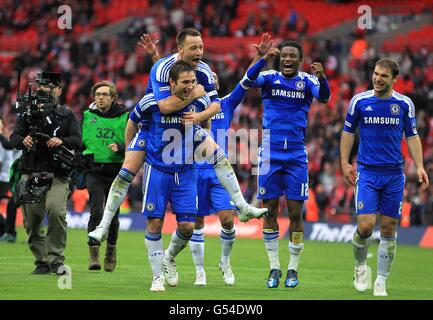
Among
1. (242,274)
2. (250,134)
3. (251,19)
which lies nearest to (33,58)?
(251,19)

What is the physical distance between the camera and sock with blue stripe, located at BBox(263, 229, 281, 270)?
1441 cm

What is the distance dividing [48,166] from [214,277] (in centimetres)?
295

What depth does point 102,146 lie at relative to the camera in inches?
642

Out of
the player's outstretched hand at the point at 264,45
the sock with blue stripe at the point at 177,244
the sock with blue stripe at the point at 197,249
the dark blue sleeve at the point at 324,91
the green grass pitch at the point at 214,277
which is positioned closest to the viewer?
the green grass pitch at the point at 214,277

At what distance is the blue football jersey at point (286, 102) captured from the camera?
567 inches

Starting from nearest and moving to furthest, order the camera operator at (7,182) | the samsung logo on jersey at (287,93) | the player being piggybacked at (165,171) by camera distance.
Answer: the player being piggybacked at (165,171)
the samsung logo on jersey at (287,93)
the camera operator at (7,182)

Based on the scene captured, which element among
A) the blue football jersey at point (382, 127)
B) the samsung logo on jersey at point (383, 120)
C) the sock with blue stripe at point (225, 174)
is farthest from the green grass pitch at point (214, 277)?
the samsung logo on jersey at point (383, 120)

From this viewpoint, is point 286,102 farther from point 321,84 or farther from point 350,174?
point 350,174

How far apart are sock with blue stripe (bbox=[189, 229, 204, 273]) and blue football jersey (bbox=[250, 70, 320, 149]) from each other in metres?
1.62

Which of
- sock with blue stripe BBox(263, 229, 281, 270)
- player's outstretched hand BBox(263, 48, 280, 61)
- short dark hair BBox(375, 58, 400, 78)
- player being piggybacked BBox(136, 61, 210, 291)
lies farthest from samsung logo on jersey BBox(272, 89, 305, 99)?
sock with blue stripe BBox(263, 229, 281, 270)

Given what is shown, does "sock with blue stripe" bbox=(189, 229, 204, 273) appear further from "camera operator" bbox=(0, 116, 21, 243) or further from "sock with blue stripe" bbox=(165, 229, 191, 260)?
"camera operator" bbox=(0, 116, 21, 243)

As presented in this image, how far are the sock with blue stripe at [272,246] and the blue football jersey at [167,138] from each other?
78.9 inches

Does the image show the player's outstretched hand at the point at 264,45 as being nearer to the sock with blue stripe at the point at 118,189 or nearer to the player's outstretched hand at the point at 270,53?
the player's outstretched hand at the point at 270,53

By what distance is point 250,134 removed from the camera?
32969 mm
